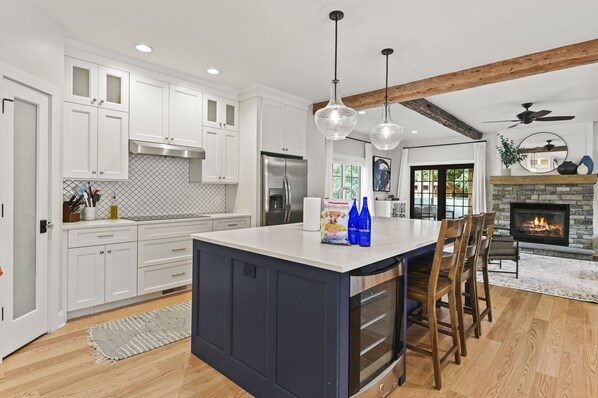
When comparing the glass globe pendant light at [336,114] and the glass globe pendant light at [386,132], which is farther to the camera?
the glass globe pendant light at [386,132]

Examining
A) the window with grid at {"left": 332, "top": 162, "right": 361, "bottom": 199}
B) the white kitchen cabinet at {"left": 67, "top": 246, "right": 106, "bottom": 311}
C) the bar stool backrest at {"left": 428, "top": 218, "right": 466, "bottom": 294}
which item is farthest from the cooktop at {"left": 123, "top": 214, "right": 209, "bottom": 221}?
the window with grid at {"left": 332, "top": 162, "right": 361, "bottom": 199}

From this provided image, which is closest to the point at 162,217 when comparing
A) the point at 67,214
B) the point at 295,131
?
the point at 67,214

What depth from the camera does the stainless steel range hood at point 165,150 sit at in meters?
3.53

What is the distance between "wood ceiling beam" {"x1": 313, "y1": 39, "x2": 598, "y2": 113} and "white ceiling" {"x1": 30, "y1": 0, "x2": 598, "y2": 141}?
0.35 feet

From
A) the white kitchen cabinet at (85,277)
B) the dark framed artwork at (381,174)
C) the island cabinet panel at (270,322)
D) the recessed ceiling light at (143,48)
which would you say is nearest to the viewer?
the island cabinet panel at (270,322)

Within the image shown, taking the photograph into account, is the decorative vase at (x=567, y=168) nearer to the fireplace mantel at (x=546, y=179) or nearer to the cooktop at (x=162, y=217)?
the fireplace mantel at (x=546, y=179)

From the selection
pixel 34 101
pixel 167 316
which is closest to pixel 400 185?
pixel 167 316

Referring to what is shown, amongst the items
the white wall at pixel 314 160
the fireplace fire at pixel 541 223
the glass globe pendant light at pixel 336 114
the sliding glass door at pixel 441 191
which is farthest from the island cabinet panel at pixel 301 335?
the sliding glass door at pixel 441 191

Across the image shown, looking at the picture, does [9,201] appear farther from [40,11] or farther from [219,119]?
[219,119]

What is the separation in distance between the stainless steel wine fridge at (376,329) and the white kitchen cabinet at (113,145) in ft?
9.65

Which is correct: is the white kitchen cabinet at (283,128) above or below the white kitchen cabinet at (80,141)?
above

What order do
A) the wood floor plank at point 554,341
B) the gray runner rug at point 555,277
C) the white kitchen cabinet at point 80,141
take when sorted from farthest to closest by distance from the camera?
the gray runner rug at point 555,277
the white kitchen cabinet at point 80,141
the wood floor plank at point 554,341

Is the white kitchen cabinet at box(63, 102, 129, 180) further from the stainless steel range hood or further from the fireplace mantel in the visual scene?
the fireplace mantel

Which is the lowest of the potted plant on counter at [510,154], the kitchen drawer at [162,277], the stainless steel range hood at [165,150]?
the kitchen drawer at [162,277]
